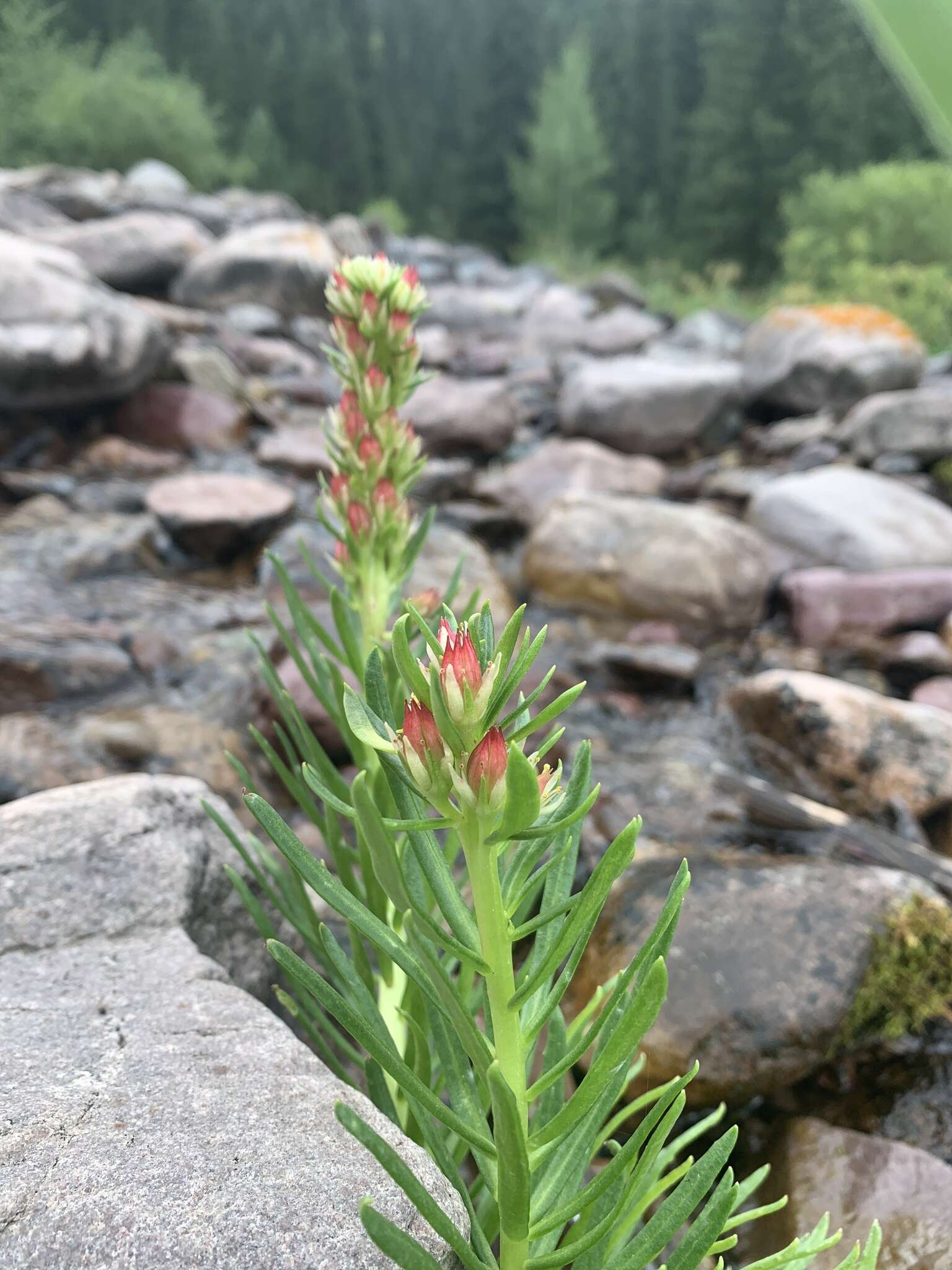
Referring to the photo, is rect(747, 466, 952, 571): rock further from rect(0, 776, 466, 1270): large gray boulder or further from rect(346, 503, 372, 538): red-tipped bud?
rect(0, 776, 466, 1270): large gray boulder

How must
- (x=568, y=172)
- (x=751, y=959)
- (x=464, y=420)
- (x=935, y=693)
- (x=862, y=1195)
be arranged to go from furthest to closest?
1. (x=568, y=172)
2. (x=464, y=420)
3. (x=935, y=693)
4. (x=751, y=959)
5. (x=862, y=1195)

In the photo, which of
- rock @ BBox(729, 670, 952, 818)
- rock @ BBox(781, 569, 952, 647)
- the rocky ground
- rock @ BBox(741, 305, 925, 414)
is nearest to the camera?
the rocky ground

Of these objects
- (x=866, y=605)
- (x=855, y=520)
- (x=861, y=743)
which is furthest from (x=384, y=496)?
(x=855, y=520)

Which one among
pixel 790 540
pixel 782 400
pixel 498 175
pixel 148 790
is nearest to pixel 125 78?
pixel 498 175

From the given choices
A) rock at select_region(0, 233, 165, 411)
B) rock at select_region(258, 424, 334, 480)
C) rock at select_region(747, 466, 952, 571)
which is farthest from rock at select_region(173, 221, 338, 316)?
rock at select_region(747, 466, 952, 571)

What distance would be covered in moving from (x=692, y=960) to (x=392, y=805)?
4.13 feet

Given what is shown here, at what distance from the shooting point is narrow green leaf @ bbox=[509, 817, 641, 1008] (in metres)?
0.65

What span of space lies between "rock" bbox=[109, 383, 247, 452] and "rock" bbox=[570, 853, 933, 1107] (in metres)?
5.48

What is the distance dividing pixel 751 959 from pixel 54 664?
10.4 ft

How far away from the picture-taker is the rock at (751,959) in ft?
6.11

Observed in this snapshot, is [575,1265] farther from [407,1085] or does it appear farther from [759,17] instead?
[759,17]

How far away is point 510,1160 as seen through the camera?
2.08ft

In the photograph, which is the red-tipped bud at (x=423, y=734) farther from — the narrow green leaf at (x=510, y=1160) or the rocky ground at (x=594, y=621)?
the rocky ground at (x=594, y=621)

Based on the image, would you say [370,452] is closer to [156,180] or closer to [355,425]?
[355,425]
